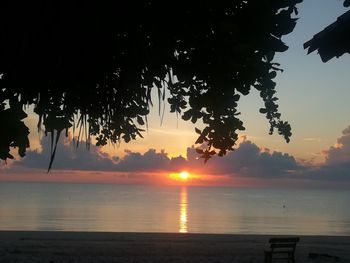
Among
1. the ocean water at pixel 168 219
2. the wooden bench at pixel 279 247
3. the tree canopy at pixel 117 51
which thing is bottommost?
the ocean water at pixel 168 219

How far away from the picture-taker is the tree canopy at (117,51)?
3.81 meters

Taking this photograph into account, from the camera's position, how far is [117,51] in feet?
13.8

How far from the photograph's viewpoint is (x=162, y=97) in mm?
4777

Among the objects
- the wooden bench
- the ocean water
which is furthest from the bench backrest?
the ocean water

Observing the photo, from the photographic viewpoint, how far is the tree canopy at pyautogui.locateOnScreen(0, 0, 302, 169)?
3812 millimetres

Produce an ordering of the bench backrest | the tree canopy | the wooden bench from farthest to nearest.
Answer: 1. the bench backrest
2. the wooden bench
3. the tree canopy

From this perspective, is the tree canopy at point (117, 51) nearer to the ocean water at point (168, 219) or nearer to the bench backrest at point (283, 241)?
the bench backrest at point (283, 241)

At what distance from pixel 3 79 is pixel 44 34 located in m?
0.50

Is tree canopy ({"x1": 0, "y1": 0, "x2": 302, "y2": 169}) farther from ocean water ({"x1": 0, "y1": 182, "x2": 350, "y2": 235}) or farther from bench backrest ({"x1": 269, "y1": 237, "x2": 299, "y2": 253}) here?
ocean water ({"x1": 0, "y1": 182, "x2": 350, "y2": 235})

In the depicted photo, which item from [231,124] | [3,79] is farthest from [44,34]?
[231,124]

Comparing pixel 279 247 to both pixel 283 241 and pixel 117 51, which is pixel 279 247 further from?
pixel 117 51

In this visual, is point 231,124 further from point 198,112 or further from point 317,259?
point 317,259

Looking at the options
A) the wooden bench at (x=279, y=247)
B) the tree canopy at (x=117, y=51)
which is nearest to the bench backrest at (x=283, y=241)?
the wooden bench at (x=279, y=247)

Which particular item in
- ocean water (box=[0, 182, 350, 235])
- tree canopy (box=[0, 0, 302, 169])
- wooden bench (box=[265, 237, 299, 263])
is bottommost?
ocean water (box=[0, 182, 350, 235])
